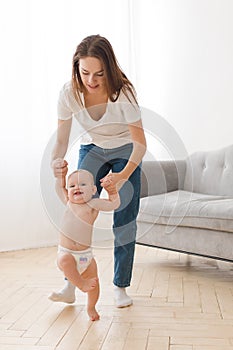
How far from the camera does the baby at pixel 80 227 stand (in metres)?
1.99

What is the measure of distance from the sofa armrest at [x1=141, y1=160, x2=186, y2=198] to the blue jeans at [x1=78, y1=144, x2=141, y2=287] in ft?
2.04

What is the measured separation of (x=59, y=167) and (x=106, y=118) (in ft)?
0.86

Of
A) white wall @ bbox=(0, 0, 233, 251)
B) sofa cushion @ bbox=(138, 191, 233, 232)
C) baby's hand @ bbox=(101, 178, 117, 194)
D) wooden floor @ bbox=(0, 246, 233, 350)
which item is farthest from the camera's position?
white wall @ bbox=(0, 0, 233, 251)

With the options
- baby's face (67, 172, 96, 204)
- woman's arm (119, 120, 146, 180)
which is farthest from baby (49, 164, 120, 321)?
woman's arm (119, 120, 146, 180)

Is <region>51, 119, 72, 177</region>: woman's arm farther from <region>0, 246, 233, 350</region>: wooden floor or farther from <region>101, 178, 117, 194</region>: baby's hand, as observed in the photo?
<region>0, 246, 233, 350</region>: wooden floor

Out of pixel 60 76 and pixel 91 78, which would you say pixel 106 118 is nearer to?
pixel 91 78

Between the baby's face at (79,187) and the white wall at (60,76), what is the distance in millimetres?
1681

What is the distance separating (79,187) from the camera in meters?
1.98

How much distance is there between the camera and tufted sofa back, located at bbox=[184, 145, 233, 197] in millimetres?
3195

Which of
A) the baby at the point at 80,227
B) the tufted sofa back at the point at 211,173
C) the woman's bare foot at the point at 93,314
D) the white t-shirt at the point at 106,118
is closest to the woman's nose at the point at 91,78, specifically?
the white t-shirt at the point at 106,118

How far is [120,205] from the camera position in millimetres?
2166

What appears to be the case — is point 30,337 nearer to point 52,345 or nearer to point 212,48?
point 52,345

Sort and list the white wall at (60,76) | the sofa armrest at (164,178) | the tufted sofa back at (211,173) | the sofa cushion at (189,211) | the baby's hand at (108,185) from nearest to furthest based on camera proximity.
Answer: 1. the baby's hand at (108,185)
2. the sofa cushion at (189,211)
3. the sofa armrest at (164,178)
4. the tufted sofa back at (211,173)
5. the white wall at (60,76)

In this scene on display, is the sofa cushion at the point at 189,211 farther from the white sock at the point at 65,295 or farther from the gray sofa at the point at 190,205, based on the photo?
the white sock at the point at 65,295
